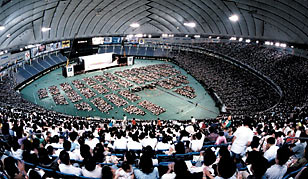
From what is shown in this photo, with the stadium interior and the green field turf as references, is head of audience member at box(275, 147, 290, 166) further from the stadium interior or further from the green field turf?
the green field turf

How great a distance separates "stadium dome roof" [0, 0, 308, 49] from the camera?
24359 millimetres

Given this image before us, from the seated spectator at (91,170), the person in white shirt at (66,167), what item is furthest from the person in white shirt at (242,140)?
the person in white shirt at (66,167)

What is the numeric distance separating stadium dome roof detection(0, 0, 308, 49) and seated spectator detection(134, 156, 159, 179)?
2283 centimetres

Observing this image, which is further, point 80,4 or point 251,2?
point 80,4

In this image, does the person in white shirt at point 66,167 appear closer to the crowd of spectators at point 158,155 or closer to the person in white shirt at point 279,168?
the crowd of spectators at point 158,155

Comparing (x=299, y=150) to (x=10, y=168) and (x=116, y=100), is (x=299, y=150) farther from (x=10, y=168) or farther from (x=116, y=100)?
(x=116, y=100)

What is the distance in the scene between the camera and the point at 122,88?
3612 centimetres

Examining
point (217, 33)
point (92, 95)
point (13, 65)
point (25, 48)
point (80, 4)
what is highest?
point (80, 4)

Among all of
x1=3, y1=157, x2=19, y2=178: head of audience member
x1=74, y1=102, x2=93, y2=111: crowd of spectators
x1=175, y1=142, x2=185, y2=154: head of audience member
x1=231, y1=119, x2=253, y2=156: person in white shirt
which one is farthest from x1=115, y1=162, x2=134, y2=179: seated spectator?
x1=74, y1=102, x2=93, y2=111: crowd of spectators

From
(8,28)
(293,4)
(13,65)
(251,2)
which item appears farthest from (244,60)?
(13,65)

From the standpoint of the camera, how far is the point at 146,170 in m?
4.47

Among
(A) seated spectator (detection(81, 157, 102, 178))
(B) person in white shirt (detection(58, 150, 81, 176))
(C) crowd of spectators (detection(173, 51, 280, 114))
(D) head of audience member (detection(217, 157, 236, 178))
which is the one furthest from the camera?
(C) crowd of spectators (detection(173, 51, 280, 114))

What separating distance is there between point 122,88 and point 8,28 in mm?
19416

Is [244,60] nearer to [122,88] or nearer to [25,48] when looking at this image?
[122,88]
